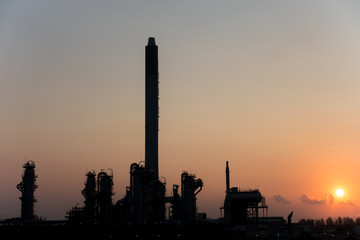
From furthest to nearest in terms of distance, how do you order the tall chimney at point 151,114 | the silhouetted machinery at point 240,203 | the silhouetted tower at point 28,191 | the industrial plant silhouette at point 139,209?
the silhouetted machinery at point 240,203 → the tall chimney at point 151,114 → the silhouetted tower at point 28,191 → the industrial plant silhouette at point 139,209

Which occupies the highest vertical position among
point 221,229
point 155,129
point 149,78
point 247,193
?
point 149,78

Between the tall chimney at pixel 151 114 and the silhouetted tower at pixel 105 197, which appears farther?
the tall chimney at pixel 151 114

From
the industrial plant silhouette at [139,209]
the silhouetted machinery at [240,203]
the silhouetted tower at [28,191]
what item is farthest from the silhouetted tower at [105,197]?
the silhouetted machinery at [240,203]

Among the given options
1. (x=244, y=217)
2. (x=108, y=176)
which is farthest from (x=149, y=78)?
(x=244, y=217)

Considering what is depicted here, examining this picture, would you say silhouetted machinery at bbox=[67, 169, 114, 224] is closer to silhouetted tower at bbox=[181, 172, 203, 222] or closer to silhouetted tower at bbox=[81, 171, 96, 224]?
silhouetted tower at bbox=[81, 171, 96, 224]

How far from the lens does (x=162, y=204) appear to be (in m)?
115

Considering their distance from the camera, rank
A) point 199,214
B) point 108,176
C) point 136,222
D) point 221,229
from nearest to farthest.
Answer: point 136,222 → point 108,176 → point 221,229 → point 199,214

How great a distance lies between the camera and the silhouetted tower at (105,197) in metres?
109

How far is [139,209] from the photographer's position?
104062 millimetres

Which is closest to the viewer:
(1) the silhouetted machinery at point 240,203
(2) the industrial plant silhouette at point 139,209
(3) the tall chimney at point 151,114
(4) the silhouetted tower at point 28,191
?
(2) the industrial plant silhouette at point 139,209

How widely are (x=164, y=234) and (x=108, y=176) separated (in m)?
18.3

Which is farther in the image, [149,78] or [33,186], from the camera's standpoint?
[149,78]

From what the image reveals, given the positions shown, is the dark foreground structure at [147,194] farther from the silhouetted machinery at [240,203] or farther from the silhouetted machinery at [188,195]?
the silhouetted machinery at [240,203]

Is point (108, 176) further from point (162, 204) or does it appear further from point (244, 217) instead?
point (244, 217)
